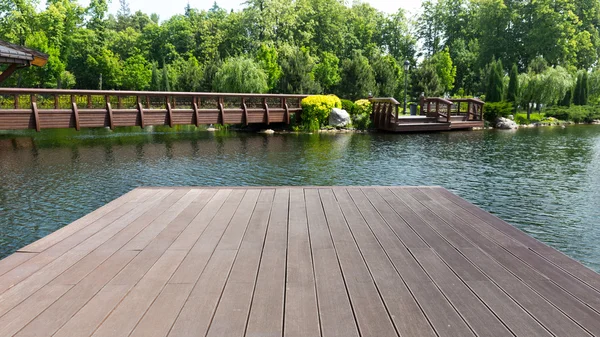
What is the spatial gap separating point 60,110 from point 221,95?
7.09m

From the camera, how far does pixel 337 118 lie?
22859 millimetres

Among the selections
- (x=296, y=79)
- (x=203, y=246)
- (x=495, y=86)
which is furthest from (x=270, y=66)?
(x=203, y=246)

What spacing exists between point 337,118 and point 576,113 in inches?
829

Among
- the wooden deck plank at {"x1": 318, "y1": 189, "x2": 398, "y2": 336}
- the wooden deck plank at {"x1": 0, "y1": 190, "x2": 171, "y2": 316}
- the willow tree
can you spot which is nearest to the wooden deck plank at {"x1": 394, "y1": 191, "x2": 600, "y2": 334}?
the wooden deck plank at {"x1": 318, "y1": 189, "x2": 398, "y2": 336}

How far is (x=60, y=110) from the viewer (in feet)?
54.7

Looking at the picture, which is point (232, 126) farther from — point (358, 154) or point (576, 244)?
point (576, 244)

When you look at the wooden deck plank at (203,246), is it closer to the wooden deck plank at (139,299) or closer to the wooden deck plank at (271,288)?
the wooden deck plank at (139,299)

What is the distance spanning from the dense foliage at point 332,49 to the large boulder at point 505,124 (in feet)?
18.6

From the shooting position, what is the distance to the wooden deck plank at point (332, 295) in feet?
6.63

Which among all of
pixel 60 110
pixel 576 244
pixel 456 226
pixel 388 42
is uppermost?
pixel 388 42

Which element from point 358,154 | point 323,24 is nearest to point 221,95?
point 358,154

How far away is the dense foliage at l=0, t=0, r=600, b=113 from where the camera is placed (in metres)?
30.5

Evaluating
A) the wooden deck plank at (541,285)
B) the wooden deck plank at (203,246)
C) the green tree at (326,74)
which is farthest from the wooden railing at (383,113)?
the wooden deck plank at (541,285)

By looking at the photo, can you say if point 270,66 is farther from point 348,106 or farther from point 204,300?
point 204,300
